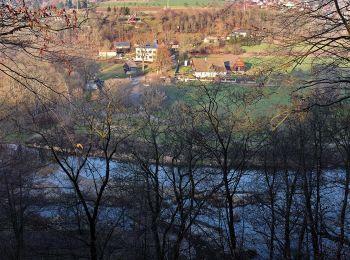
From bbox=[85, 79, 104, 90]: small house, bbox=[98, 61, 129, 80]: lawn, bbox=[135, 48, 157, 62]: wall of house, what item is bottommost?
bbox=[98, 61, 129, 80]: lawn

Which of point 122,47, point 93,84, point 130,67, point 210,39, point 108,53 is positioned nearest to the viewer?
point 93,84

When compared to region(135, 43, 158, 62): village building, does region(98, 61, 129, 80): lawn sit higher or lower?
lower

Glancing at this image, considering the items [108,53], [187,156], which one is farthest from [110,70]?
[187,156]

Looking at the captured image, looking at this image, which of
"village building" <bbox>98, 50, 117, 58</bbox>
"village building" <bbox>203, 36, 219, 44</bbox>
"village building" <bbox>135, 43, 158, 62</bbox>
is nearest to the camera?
"village building" <bbox>203, 36, 219, 44</bbox>

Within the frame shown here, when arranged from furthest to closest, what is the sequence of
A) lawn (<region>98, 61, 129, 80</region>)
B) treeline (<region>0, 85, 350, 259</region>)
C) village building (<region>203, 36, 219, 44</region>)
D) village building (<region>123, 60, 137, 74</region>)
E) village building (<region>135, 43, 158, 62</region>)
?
village building (<region>135, 43, 158, 62</region>)
village building (<region>123, 60, 137, 74</region>)
village building (<region>203, 36, 219, 44</region>)
lawn (<region>98, 61, 129, 80</region>)
treeline (<region>0, 85, 350, 259</region>)

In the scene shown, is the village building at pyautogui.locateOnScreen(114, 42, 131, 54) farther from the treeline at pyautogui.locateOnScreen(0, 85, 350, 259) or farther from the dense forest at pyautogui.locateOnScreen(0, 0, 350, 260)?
the treeline at pyautogui.locateOnScreen(0, 85, 350, 259)

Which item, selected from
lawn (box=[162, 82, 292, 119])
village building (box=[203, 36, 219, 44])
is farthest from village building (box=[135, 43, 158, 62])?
lawn (box=[162, 82, 292, 119])

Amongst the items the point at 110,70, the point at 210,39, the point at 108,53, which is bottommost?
the point at 110,70

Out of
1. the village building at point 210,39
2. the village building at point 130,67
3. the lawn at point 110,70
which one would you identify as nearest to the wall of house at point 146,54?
the village building at point 130,67

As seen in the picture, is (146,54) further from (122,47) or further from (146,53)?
(122,47)

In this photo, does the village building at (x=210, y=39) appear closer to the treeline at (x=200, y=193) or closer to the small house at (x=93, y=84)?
the small house at (x=93, y=84)
